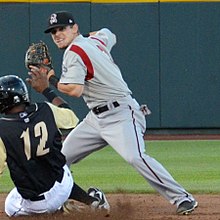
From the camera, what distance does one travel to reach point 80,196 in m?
7.25

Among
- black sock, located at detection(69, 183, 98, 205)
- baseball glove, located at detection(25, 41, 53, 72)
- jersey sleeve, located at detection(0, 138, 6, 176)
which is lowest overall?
black sock, located at detection(69, 183, 98, 205)

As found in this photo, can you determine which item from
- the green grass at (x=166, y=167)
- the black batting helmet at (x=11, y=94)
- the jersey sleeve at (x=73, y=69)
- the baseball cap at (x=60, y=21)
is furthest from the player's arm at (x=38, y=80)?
the green grass at (x=166, y=167)

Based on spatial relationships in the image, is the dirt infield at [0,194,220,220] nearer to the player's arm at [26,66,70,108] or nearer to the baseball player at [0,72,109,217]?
the baseball player at [0,72,109,217]

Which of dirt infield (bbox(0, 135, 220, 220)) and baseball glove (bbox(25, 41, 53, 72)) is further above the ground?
baseball glove (bbox(25, 41, 53, 72))

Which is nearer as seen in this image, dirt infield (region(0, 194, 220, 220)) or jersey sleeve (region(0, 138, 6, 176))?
jersey sleeve (region(0, 138, 6, 176))

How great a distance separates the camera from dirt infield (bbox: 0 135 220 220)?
7.10m

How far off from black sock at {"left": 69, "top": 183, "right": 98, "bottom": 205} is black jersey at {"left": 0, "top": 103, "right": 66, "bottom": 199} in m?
0.41

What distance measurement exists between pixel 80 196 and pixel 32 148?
83 centimetres

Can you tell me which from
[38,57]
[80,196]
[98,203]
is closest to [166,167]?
[98,203]

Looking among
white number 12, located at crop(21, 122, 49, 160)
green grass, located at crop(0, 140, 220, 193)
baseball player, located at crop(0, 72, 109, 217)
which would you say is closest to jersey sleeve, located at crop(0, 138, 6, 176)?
baseball player, located at crop(0, 72, 109, 217)

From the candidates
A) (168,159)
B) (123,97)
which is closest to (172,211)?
(123,97)

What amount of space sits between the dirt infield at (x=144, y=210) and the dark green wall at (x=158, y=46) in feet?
24.3

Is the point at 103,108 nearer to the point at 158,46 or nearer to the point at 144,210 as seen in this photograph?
the point at 144,210

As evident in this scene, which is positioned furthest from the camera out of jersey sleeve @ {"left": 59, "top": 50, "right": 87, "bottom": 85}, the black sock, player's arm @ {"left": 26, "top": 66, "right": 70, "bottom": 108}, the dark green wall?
the dark green wall
